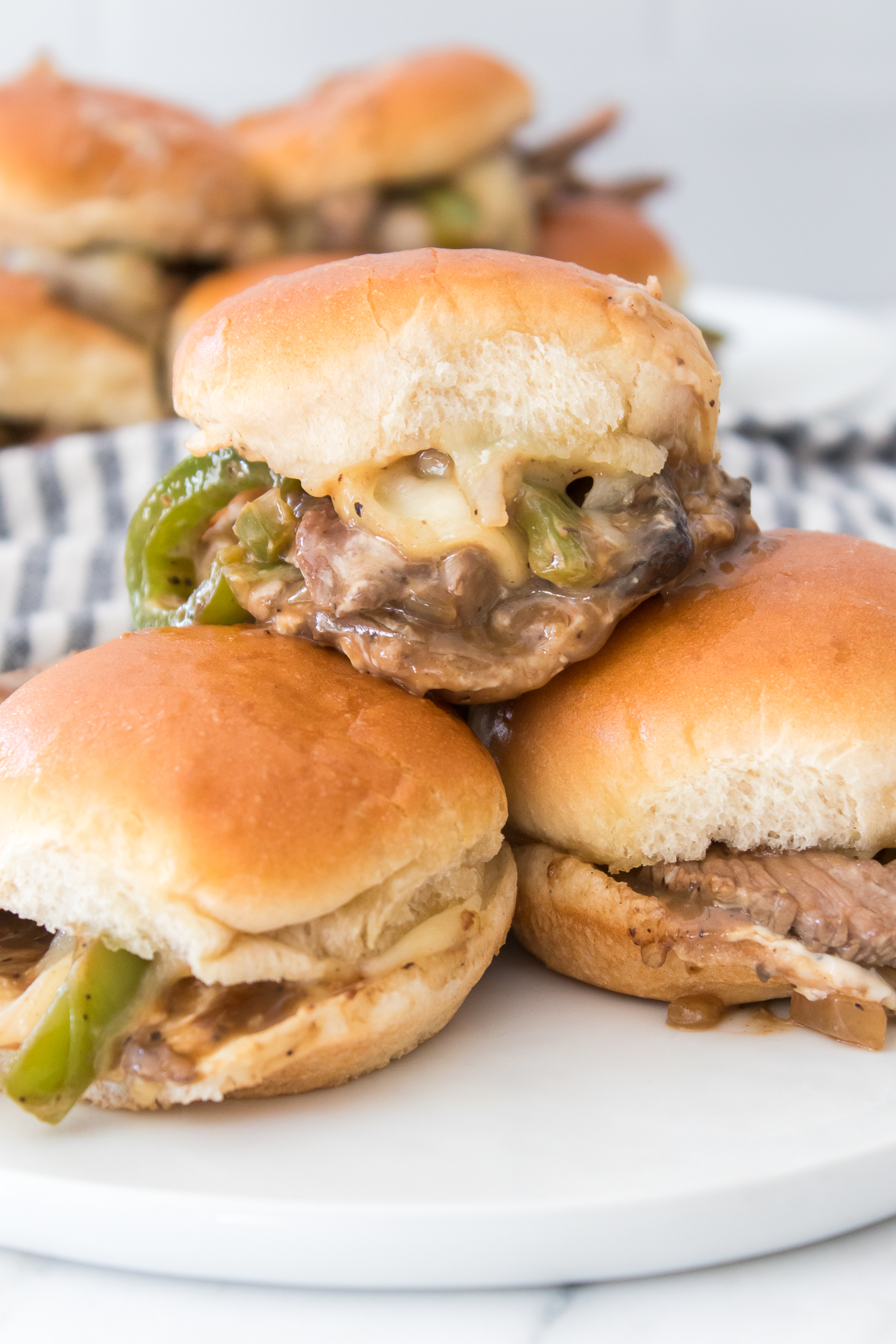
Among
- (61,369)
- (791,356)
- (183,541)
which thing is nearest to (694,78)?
(791,356)

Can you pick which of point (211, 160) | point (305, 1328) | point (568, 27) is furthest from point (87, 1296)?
point (568, 27)

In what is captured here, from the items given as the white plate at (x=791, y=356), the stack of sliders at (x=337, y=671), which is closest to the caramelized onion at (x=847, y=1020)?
the stack of sliders at (x=337, y=671)

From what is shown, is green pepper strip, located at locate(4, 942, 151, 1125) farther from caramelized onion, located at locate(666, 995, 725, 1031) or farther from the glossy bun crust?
caramelized onion, located at locate(666, 995, 725, 1031)

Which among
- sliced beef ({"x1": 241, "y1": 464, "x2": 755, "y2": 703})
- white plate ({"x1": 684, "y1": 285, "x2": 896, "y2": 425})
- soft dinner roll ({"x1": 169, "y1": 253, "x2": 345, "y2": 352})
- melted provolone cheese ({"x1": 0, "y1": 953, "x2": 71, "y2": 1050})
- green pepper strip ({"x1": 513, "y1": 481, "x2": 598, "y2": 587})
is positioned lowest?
white plate ({"x1": 684, "y1": 285, "x2": 896, "y2": 425})

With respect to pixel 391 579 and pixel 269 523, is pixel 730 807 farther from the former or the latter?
pixel 269 523

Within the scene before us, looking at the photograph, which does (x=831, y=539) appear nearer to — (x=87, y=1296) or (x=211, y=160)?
(x=87, y=1296)

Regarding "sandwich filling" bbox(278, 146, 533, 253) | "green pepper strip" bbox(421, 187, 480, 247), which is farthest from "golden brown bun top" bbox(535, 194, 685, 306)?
"green pepper strip" bbox(421, 187, 480, 247)

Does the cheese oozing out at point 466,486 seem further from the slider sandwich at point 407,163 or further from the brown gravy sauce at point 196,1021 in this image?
the slider sandwich at point 407,163
